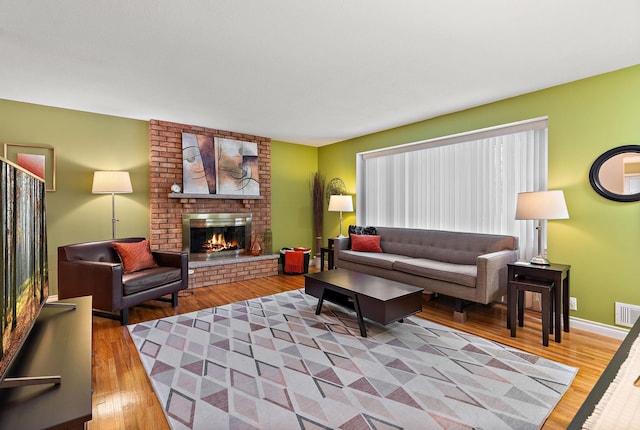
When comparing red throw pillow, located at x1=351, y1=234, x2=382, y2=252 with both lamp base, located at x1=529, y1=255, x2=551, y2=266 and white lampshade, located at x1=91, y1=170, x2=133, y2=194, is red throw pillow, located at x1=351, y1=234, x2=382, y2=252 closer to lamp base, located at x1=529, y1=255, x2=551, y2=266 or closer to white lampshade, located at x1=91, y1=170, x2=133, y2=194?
lamp base, located at x1=529, y1=255, x2=551, y2=266

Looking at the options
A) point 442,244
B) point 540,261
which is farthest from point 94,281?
point 540,261

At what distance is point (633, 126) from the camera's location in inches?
110

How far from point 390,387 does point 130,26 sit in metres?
2.99

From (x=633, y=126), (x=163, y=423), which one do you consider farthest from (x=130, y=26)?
(x=633, y=126)

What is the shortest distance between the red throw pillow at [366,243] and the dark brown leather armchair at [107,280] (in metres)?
2.51

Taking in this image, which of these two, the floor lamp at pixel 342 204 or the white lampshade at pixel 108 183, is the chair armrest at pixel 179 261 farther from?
the floor lamp at pixel 342 204

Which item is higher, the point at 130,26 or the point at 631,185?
the point at 130,26

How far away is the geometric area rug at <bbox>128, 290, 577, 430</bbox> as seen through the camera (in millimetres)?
1793

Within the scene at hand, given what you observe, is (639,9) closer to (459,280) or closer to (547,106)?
(547,106)

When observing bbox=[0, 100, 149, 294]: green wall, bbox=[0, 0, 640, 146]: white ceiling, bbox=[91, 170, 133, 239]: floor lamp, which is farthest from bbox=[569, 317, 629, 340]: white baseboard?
bbox=[0, 100, 149, 294]: green wall

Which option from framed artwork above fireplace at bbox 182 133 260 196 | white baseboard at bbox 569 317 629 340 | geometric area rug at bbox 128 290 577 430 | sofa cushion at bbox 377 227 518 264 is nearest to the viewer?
geometric area rug at bbox 128 290 577 430

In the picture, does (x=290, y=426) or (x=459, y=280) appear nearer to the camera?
(x=290, y=426)

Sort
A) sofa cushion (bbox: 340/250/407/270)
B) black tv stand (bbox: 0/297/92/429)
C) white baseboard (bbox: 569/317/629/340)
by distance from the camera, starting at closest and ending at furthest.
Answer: black tv stand (bbox: 0/297/92/429)
white baseboard (bbox: 569/317/629/340)
sofa cushion (bbox: 340/250/407/270)

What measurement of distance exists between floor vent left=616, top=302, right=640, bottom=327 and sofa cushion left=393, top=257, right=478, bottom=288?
3.94 ft
